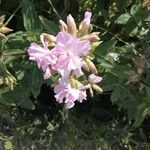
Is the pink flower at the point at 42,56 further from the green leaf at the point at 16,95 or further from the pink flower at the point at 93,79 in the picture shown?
the green leaf at the point at 16,95

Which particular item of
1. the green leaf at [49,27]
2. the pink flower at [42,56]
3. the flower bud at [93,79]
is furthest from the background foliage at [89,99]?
the pink flower at [42,56]

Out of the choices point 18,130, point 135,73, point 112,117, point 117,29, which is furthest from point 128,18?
point 18,130

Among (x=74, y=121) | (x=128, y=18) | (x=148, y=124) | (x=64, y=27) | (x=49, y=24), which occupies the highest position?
(x=64, y=27)

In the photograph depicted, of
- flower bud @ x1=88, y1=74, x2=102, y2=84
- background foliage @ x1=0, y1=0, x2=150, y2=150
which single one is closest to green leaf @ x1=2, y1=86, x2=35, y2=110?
background foliage @ x1=0, y1=0, x2=150, y2=150

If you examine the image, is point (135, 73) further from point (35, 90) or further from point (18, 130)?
point (18, 130)

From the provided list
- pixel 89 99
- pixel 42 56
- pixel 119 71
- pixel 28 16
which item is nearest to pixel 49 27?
pixel 28 16

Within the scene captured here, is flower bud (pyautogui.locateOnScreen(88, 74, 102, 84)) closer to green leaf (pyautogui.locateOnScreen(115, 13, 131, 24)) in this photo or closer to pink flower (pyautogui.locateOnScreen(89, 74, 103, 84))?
pink flower (pyautogui.locateOnScreen(89, 74, 103, 84))
